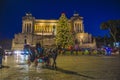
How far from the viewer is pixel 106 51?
193 ft

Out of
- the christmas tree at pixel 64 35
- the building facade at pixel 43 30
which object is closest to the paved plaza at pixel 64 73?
the christmas tree at pixel 64 35

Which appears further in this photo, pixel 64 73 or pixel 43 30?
pixel 43 30

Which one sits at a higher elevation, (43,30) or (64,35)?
(43,30)

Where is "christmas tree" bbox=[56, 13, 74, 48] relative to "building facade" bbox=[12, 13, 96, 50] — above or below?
below

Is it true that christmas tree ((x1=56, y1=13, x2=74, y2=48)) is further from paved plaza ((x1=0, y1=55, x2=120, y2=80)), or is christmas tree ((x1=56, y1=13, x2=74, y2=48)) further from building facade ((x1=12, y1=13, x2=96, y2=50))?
paved plaza ((x1=0, y1=55, x2=120, y2=80))

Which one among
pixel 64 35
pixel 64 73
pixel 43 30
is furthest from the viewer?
pixel 43 30

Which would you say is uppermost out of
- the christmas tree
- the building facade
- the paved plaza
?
the building facade

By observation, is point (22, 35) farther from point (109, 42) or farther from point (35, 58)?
point (35, 58)

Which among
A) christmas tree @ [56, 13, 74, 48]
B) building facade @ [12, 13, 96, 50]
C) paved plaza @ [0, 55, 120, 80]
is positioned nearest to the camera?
paved plaza @ [0, 55, 120, 80]

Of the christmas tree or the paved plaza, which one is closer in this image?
the paved plaza

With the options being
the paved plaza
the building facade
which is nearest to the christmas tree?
the building facade

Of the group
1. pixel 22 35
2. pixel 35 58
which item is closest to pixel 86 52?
pixel 35 58

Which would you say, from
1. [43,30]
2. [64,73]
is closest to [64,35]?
[64,73]

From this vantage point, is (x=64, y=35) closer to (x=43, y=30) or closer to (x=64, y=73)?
(x=64, y=73)
